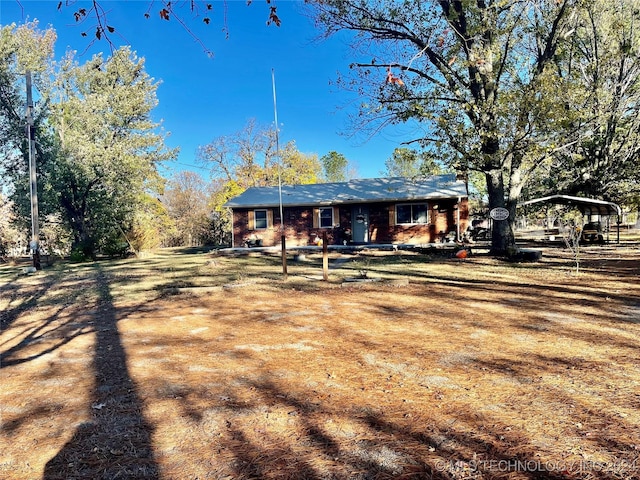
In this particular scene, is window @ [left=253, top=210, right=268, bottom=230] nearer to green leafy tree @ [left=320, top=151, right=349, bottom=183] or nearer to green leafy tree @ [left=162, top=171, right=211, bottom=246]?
green leafy tree @ [left=162, top=171, right=211, bottom=246]

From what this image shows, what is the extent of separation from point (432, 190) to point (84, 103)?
61.2 feet

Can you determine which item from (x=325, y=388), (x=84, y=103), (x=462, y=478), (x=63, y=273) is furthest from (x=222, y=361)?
(x=84, y=103)

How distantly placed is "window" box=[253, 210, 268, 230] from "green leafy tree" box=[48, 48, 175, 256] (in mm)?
Result: 6432

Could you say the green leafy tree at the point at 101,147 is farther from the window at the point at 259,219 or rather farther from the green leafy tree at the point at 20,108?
the window at the point at 259,219

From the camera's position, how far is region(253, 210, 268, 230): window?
1992 centimetres

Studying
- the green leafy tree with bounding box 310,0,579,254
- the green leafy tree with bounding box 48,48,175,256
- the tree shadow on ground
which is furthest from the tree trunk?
the green leafy tree with bounding box 48,48,175,256

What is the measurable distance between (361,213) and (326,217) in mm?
1839

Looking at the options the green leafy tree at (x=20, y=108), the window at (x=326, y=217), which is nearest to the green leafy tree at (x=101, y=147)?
the green leafy tree at (x=20, y=108)

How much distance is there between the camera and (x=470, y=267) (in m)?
10.7

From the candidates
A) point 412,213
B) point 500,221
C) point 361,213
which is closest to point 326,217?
point 361,213

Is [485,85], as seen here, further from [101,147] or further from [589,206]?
[101,147]

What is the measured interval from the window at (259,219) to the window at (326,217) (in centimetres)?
299

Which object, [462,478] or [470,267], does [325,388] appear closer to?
[462,478]

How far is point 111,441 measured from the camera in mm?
2311
